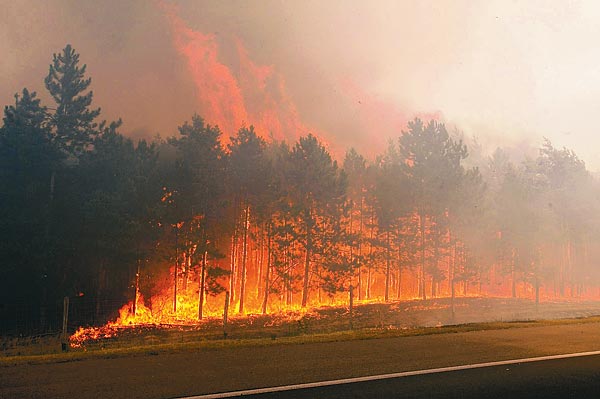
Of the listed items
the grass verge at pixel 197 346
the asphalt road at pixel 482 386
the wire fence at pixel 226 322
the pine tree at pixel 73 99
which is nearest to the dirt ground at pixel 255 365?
the grass verge at pixel 197 346

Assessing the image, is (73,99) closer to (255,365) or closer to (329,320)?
(329,320)

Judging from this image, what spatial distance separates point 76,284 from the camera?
109 feet

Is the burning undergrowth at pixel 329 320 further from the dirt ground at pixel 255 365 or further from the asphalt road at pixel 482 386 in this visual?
the asphalt road at pixel 482 386

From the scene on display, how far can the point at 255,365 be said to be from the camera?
8758 mm

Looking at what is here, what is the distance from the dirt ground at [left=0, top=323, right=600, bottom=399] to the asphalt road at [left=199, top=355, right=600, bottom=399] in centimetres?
73

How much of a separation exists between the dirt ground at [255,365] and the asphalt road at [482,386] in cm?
73

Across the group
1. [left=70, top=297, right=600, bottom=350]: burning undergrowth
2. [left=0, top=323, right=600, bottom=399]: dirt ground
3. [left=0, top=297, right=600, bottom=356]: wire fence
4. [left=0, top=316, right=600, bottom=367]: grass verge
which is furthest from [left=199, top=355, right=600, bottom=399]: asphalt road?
[left=70, top=297, right=600, bottom=350]: burning undergrowth

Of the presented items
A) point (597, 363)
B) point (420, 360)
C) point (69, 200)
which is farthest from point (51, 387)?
point (69, 200)

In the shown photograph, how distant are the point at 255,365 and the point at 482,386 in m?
3.86

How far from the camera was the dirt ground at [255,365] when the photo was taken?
7.09 metres

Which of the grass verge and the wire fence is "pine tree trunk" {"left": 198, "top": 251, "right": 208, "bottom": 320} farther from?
the grass verge

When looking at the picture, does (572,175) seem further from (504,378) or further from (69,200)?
(504,378)

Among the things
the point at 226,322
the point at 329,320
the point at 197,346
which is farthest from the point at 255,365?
the point at 329,320

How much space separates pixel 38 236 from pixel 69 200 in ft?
18.1
